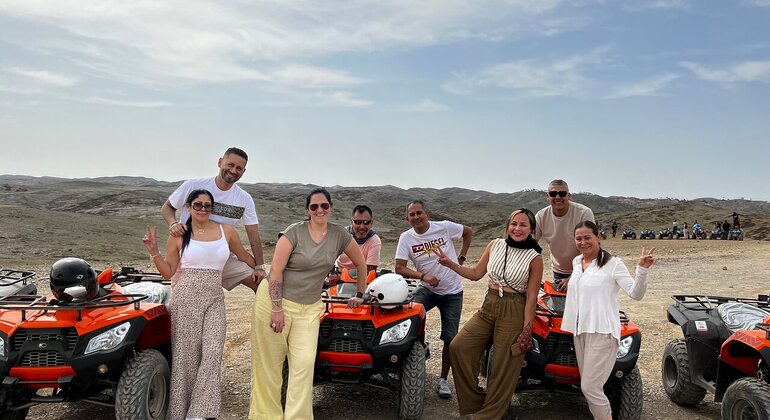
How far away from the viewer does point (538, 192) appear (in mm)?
107875

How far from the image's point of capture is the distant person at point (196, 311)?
201 inches

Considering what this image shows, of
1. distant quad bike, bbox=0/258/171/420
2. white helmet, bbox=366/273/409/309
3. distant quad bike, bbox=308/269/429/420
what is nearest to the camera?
distant quad bike, bbox=0/258/171/420

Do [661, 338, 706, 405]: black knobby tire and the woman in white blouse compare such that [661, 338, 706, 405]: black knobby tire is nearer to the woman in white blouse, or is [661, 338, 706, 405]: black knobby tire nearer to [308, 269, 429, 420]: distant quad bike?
the woman in white blouse

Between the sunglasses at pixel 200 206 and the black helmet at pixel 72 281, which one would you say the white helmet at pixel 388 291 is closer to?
the sunglasses at pixel 200 206

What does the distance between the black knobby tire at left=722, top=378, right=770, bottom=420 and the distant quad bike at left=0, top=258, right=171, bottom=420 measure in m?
4.81

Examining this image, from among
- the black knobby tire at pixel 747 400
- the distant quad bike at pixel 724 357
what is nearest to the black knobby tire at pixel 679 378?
the distant quad bike at pixel 724 357

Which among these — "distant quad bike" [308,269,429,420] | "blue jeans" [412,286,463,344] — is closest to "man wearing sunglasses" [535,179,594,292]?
"blue jeans" [412,286,463,344]

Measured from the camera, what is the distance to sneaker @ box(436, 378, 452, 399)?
6.61 metres

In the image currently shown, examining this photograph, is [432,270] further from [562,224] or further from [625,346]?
[625,346]

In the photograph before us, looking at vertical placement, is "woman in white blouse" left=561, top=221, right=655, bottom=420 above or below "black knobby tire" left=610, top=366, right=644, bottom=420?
above

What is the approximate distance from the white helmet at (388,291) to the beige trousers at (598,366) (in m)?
1.70

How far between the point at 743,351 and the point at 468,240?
3.15 metres

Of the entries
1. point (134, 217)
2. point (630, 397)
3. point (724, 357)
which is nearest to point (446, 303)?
point (630, 397)

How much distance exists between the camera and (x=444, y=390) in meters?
6.62
